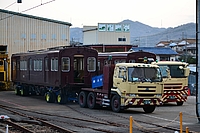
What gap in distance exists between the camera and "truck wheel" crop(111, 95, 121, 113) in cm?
2089

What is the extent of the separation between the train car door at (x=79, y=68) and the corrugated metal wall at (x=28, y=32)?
65.8 feet

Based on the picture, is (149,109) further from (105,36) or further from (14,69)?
(105,36)

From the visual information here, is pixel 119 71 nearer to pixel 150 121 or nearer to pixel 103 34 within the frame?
pixel 150 121

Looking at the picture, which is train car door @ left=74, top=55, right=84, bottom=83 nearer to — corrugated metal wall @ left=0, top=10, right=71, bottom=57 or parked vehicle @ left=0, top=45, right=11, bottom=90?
parked vehicle @ left=0, top=45, right=11, bottom=90

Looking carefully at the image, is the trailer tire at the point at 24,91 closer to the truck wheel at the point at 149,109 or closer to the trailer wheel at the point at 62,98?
the trailer wheel at the point at 62,98

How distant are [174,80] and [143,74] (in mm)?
4854

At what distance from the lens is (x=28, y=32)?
157 feet

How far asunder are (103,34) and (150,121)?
57715 millimetres

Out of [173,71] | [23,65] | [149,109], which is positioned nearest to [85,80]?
[173,71]

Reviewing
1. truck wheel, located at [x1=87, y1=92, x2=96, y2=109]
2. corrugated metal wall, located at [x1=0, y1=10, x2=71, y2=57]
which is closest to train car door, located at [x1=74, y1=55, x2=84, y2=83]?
truck wheel, located at [x1=87, y1=92, x2=96, y2=109]

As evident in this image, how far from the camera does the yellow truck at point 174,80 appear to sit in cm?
2475

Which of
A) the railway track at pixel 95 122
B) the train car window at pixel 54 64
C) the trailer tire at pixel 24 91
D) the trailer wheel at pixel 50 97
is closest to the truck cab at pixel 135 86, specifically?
the railway track at pixel 95 122

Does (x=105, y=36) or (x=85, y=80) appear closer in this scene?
(x=85, y=80)

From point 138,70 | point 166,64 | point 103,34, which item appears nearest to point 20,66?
point 166,64
